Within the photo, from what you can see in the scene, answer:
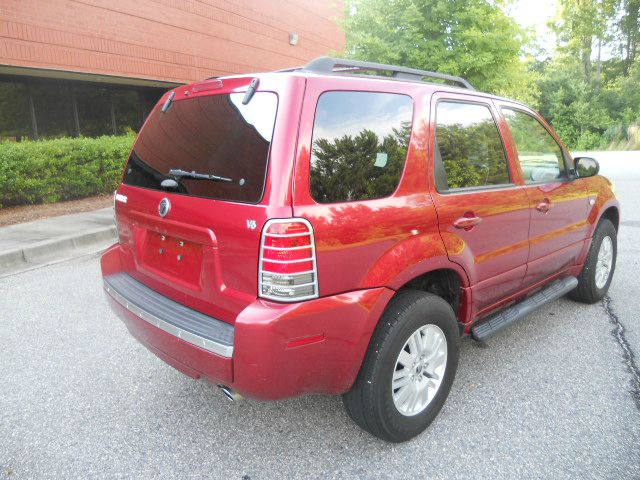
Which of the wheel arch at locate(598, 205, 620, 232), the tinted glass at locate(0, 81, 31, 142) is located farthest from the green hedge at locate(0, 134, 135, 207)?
the wheel arch at locate(598, 205, 620, 232)

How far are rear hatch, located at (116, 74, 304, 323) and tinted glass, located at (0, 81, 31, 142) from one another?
11959 mm

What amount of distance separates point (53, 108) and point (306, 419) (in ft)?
46.2

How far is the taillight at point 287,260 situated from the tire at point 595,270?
3141mm

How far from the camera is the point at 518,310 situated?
329 cm

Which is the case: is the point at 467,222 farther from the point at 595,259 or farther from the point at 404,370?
the point at 595,259

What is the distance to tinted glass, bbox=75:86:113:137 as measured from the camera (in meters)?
14.5

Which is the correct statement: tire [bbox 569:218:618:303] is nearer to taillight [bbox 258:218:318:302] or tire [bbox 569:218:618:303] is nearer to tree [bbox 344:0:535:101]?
taillight [bbox 258:218:318:302]

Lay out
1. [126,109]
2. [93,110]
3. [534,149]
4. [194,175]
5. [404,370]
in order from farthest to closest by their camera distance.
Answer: [126,109] → [93,110] → [534,149] → [404,370] → [194,175]

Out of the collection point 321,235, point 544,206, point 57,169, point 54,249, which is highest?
point 321,235

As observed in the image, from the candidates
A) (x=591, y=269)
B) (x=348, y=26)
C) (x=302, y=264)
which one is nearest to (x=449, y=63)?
(x=348, y=26)

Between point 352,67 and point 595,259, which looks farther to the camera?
point 595,259

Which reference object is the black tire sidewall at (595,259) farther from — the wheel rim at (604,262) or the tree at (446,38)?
the tree at (446,38)

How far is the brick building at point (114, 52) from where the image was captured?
11.2 m

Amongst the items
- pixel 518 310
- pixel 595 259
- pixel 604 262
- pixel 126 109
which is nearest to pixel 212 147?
pixel 518 310
